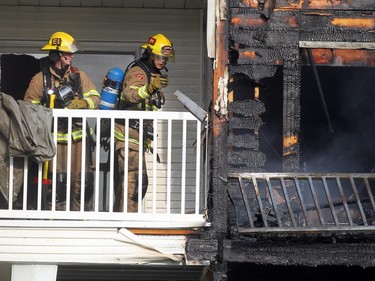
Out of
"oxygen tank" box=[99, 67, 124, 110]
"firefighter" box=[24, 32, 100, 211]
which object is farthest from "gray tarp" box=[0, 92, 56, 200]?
"oxygen tank" box=[99, 67, 124, 110]

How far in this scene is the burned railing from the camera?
37.9ft

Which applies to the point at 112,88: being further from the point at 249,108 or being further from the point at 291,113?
the point at 291,113

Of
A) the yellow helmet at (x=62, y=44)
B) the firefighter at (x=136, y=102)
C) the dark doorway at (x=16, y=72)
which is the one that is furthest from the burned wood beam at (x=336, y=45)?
the dark doorway at (x=16, y=72)

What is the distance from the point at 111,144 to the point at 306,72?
3.46 metres

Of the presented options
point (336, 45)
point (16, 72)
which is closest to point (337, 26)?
point (336, 45)

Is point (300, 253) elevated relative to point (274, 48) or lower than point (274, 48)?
lower

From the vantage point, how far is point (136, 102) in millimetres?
12391

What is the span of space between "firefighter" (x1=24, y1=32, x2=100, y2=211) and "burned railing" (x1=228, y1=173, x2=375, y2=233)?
63.4 inches

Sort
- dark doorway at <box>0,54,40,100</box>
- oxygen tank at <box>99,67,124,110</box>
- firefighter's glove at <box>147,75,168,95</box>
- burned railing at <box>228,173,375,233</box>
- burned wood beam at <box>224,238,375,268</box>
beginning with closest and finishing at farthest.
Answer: burned railing at <box>228,173,375,233</box> < burned wood beam at <box>224,238,375,268</box> < firefighter's glove at <box>147,75,168,95</box> < oxygen tank at <box>99,67,124,110</box> < dark doorway at <box>0,54,40,100</box>

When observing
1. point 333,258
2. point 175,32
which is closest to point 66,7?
point 175,32

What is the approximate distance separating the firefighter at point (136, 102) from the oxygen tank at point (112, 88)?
0.27 ft

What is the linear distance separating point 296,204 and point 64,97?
99.3 inches

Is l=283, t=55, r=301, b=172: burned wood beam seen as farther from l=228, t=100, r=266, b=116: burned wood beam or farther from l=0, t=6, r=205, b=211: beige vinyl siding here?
l=0, t=6, r=205, b=211: beige vinyl siding

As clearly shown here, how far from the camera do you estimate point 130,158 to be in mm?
12570
